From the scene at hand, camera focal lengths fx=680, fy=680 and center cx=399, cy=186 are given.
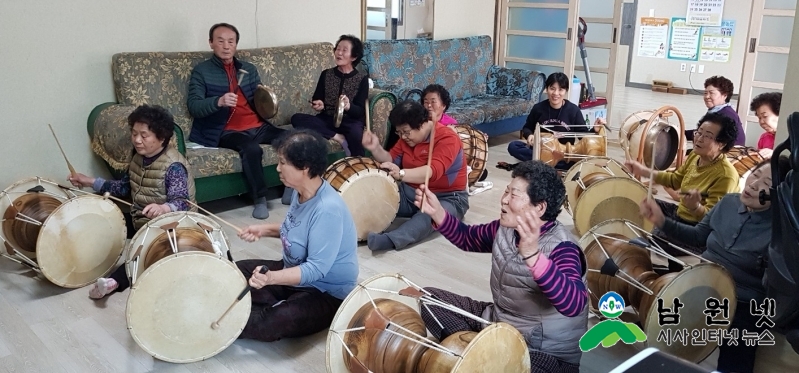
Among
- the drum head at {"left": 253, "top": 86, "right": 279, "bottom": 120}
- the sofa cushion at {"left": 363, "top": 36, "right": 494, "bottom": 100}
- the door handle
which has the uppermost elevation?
the door handle

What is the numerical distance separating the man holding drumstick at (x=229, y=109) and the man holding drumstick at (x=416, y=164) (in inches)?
35.6

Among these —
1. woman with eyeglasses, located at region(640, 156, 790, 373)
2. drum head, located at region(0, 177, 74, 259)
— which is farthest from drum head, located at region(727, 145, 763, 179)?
drum head, located at region(0, 177, 74, 259)

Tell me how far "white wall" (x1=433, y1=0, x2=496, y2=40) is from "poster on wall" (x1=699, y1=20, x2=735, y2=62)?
13.1ft

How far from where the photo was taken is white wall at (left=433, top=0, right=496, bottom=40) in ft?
21.4

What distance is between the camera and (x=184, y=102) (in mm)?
4445

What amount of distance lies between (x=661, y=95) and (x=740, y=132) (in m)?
5.28

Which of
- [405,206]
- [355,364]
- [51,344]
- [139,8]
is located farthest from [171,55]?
[355,364]

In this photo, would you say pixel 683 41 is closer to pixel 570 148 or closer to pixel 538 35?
pixel 538 35

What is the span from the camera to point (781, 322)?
6.33ft

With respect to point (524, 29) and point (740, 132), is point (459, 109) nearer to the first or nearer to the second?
point (524, 29)

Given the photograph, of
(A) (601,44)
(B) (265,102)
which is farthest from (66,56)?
(A) (601,44)

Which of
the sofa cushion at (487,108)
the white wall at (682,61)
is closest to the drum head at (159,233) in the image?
the sofa cushion at (487,108)

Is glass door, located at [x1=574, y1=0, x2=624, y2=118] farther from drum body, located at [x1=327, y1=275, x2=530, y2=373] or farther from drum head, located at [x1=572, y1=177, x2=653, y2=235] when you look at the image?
drum body, located at [x1=327, y1=275, x2=530, y2=373]

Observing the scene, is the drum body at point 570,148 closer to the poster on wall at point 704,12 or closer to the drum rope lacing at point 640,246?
the drum rope lacing at point 640,246
